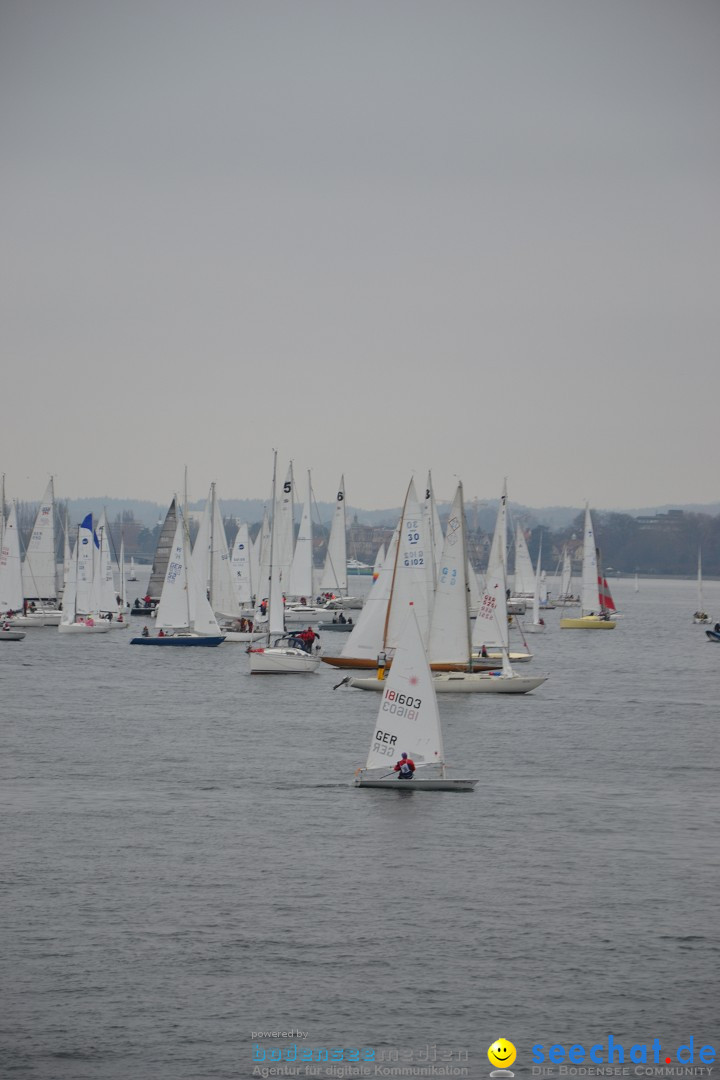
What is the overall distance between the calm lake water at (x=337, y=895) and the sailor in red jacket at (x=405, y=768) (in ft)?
2.48

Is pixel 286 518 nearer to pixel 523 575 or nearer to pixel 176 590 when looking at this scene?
pixel 176 590

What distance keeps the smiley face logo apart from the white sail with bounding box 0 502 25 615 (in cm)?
8760

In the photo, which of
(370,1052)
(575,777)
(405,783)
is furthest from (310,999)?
(575,777)

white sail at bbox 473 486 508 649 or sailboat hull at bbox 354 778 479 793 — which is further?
white sail at bbox 473 486 508 649

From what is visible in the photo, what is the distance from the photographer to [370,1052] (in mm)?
21641

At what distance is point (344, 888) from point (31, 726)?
2664 cm

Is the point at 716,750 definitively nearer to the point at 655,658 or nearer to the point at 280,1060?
the point at 280,1060

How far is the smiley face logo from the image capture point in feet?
69.8

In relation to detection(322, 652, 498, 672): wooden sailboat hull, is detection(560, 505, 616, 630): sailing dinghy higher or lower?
higher

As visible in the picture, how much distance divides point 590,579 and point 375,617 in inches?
2783

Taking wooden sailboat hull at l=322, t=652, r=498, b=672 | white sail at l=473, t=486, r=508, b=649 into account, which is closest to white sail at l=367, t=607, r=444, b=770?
wooden sailboat hull at l=322, t=652, r=498, b=672

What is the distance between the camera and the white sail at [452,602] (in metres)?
62.9

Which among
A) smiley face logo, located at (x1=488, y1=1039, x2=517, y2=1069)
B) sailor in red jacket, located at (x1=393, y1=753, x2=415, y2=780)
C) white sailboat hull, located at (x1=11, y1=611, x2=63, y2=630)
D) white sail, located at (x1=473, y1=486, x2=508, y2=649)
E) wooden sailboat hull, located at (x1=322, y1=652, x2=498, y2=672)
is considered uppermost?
white sail, located at (x1=473, y1=486, x2=508, y2=649)

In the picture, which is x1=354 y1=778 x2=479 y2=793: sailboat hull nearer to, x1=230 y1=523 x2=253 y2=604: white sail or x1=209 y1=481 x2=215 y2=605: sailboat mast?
x1=209 y1=481 x2=215 y2=605: sailboat mast
